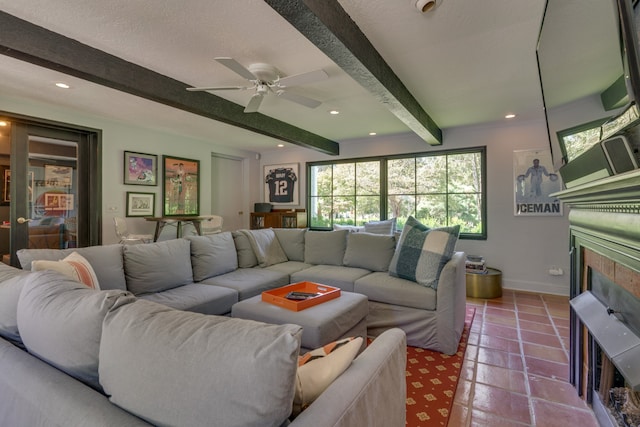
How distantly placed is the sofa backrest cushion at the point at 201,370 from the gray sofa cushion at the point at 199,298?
1588 mm

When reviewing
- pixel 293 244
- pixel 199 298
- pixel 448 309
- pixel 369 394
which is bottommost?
pixel 448 309

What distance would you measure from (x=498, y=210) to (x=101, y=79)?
4779 millimetres

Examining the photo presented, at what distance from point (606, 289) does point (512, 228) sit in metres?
3.09

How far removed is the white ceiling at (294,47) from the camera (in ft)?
6.03

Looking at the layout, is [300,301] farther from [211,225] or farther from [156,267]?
[211,225]

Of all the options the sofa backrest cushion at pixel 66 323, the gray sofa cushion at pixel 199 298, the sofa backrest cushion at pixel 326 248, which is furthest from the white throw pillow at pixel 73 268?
the sofa backrest cushion at pixel 326 248

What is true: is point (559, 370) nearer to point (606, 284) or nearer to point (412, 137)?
point (606, 284)

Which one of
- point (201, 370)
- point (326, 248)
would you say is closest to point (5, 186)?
point (326, 248)

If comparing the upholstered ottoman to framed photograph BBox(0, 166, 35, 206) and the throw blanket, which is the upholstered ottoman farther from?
framed photograph BBox(0, 166, 35, 206)

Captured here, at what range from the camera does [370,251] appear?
329cm

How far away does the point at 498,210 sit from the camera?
4367 mm

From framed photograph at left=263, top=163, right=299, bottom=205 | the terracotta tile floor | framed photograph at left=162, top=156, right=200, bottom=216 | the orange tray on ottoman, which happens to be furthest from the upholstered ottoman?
framed photograph at left=263, top=163, right=299, bottom=205

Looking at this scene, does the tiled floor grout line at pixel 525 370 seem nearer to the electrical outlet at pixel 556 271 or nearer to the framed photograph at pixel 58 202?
the electrical outlet at pixel 556 271

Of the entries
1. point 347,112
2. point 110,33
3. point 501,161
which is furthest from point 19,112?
point 501,161
